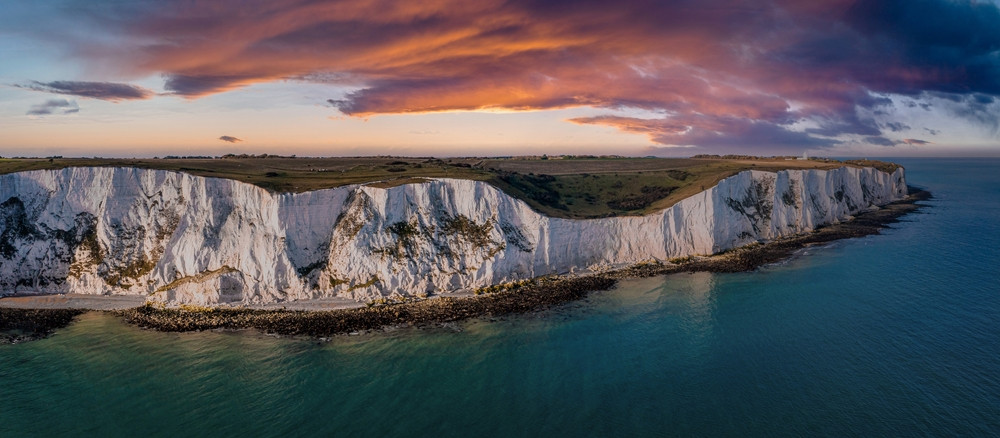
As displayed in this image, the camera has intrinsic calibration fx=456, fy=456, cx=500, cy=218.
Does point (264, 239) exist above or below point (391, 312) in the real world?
above

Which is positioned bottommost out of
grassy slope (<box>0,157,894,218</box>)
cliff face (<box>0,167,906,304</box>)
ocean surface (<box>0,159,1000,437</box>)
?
ocean surface (<box>0,159,1000,437</box>)

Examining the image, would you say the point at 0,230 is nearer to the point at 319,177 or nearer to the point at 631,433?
the point at 319,177

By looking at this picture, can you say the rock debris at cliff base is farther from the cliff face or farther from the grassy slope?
the grassy slope

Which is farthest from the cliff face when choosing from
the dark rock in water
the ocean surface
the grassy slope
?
the ocean surface

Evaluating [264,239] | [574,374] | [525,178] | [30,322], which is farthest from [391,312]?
[525,178]

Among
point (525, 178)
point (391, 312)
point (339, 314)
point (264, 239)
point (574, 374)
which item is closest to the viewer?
point (574, 374)

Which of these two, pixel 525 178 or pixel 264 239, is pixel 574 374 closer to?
pixel 264 239

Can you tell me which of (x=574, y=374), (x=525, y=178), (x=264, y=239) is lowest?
(x=574, y=374)

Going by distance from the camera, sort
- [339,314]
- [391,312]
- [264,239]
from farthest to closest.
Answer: [264,239] < [391,312] < [339,314]
